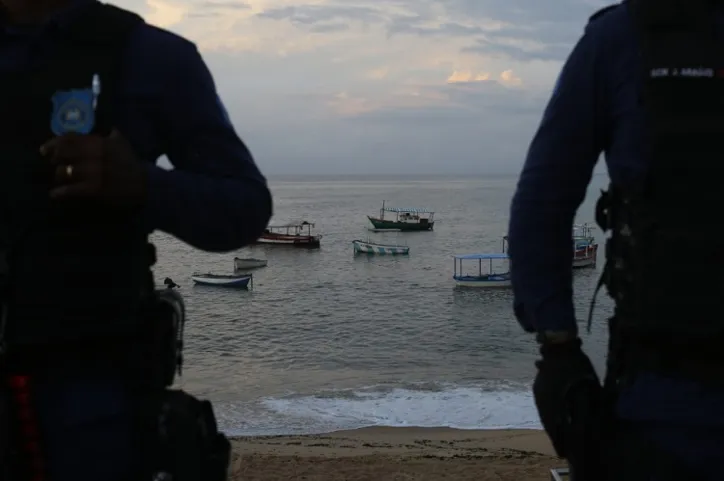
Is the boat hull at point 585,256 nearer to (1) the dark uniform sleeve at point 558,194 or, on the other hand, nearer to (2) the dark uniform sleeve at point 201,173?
(1) the dark uniform sleeve at point 558,194

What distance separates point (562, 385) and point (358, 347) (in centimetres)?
2970

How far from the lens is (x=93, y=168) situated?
1.40m

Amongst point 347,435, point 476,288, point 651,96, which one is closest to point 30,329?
point 651,96

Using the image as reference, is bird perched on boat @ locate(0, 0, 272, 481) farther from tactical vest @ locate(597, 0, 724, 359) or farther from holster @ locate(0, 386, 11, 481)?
tactical vest @ locate(597, 0, 724, 359)

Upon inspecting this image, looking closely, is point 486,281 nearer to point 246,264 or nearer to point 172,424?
point 246,264

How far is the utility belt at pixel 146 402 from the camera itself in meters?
1.47

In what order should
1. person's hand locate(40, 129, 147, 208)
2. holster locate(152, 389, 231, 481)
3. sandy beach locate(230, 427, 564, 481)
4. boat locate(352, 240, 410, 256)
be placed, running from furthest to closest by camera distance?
boat locate(352, 240, 410, 256) → sandy beach locate(230, 427, 564, 481) → holster locate(152, 389, 231, 481) → person's hand locate(40, 129, 147, 208)

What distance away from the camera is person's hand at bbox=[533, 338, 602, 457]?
1.69 m

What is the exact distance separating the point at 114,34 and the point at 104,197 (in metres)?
0.41

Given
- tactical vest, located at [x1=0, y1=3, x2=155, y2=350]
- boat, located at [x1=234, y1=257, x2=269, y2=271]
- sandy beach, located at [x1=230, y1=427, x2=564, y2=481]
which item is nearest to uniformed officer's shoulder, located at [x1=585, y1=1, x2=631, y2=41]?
tactical vest, located at [x1=0, y1=3, x2=155, y2=350]

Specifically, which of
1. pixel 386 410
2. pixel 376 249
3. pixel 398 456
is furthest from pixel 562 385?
pixel 376 249

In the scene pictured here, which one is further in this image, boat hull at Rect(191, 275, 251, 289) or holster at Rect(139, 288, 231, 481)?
boat hull at Rect(191, 275, 251, 289)

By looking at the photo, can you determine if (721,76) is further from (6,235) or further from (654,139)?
(6,235)

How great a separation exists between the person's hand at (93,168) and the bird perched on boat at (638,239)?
3.11ft
